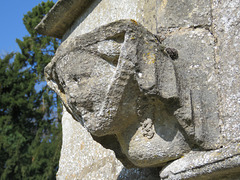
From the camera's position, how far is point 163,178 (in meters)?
1.22

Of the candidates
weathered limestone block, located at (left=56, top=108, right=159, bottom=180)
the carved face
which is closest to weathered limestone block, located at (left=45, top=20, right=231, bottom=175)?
the carved face

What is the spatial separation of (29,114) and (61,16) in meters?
5.88

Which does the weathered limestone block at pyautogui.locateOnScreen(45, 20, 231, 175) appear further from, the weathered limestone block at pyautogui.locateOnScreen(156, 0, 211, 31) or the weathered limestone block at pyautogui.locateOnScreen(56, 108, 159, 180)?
the weathered limestone block at pyautogui.locateOnScreen(56, 108, 159, 180)

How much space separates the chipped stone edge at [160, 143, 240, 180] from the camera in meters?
1.03

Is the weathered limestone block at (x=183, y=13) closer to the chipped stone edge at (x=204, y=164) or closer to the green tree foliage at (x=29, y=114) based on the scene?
the chipped stone edge at (x=204, y=164)

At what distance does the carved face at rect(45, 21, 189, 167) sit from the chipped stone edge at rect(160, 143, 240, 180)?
0.04 meters

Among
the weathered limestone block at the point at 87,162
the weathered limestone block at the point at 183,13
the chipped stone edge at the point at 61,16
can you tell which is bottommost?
the weathered limestone block at the point at 87,162

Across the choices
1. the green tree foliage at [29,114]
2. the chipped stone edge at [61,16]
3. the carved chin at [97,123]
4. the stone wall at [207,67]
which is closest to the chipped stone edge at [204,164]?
the stone wall at [207,67]

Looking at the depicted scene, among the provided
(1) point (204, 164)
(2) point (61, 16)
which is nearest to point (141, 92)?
(1) point (204, 164)

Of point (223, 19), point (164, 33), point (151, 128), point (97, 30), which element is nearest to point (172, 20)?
point (164, 33)

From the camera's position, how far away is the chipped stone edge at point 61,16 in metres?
2.49

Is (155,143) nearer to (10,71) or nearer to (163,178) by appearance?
(163,178)

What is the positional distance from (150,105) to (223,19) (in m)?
0.42

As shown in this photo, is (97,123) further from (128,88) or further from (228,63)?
(228,63)
